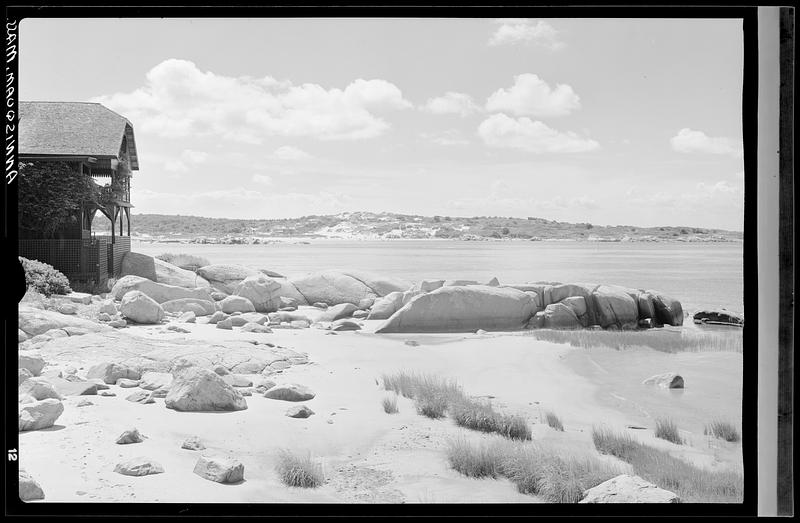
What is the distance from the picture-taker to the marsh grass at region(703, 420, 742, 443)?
6496 millimetres

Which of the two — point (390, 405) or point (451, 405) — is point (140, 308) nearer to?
point (390, 405)

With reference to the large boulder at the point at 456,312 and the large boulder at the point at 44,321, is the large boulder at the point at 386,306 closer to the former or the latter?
the large boulder at the point at 456,312

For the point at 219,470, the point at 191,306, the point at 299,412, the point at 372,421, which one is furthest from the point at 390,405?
the point at 191,306

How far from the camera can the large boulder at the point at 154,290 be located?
912cm

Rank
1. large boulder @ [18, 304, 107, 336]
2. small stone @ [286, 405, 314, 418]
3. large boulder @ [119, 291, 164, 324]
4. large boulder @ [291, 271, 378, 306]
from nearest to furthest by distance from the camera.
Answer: small stone @ [286, 405, 314, 418]
large boulder @ [18, 304, 107, 336]
large boulder @ [119, 291, 164, 324]
large boulder @ [291, 271, 378, 306]

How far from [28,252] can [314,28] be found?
17.0 ft

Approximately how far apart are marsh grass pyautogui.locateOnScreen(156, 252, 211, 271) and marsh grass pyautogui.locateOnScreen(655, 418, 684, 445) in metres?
8.20

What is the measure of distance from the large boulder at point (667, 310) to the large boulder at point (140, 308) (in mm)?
7741

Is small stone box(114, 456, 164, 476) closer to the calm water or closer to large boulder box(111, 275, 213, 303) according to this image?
large boulder box(111, 275, 213, 303)

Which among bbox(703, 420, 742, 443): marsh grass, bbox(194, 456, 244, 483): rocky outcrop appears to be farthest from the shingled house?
bbox(703, 420, 742, 443): marsh grass

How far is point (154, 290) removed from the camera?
370 inches

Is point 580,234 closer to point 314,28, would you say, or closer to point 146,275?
point 314,28
